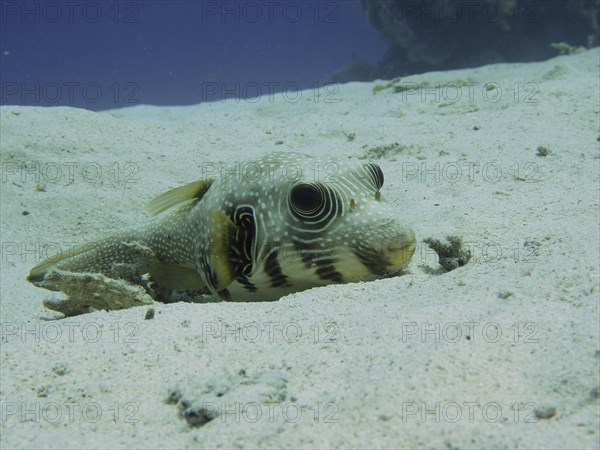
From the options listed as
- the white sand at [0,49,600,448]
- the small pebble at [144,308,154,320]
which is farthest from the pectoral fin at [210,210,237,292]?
the small pebble at [144,308,154,320]

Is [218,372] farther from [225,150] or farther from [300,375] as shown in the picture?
[225,150]

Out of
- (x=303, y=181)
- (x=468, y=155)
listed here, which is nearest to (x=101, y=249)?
(x=303, y=181)

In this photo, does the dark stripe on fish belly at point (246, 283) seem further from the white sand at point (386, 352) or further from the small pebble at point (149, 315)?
the small pebble at point (149, 315)

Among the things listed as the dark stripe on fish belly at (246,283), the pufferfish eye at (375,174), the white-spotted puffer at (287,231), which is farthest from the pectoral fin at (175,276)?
the pufferfish eye at (375,174)

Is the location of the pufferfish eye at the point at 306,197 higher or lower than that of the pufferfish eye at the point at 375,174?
lower

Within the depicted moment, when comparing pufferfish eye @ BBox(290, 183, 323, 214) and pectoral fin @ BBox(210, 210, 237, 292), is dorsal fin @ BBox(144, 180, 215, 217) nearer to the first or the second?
pectoral fin @ BBox(210, 210, 237, 292)
